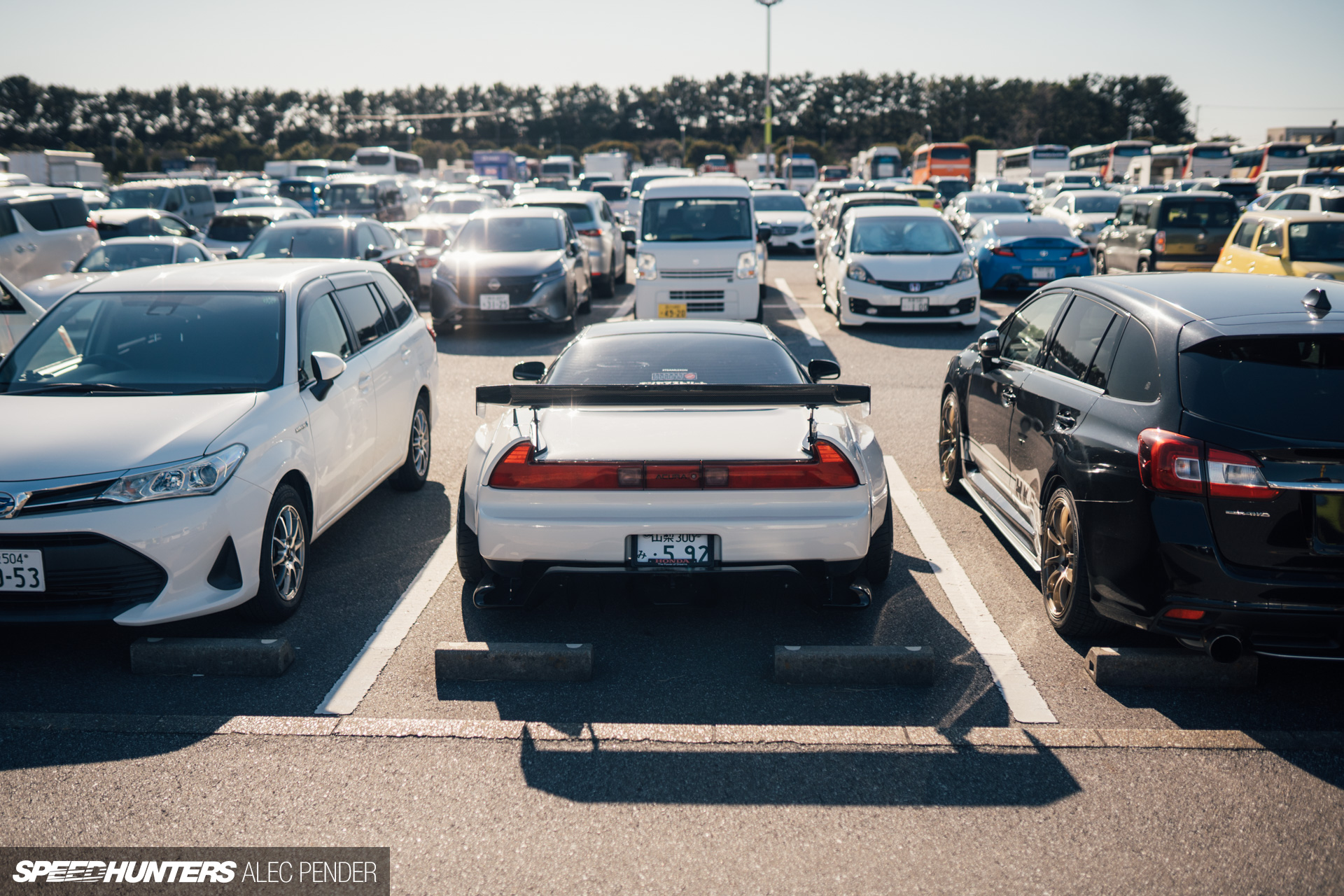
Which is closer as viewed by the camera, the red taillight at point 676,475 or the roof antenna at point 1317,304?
the roof antenna at point 1317,304

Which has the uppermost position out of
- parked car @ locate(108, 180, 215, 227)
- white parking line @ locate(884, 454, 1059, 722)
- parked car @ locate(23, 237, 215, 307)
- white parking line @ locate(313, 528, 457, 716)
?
parked car @ locate(108, 180, 215, 227)

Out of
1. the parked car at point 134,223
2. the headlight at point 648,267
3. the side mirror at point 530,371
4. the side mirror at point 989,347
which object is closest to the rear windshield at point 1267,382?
the side mirror at point 989,347

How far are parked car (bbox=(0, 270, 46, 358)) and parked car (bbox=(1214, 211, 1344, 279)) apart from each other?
41.8 feet

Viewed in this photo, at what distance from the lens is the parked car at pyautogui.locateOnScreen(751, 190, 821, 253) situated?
26.1m

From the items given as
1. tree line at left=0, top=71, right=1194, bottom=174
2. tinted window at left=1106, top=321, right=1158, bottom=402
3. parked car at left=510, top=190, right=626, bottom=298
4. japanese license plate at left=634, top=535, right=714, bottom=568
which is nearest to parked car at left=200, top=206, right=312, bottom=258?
parked car at left=510, top=190, right=626, bottom=298

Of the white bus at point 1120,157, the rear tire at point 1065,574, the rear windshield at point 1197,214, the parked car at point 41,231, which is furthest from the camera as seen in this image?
the white bus at point 1120,157

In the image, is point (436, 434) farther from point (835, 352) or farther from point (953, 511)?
point (835, 352)

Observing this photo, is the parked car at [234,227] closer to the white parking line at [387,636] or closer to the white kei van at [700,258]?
the white kei van at [700,258]

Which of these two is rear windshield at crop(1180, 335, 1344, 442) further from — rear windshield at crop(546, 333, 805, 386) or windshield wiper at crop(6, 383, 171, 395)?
windshield wiper at crop(6, 383, 171, 395)

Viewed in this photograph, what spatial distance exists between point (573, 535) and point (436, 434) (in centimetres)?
487

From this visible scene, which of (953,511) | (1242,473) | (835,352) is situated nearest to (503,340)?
(835,352)

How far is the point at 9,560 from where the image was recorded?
402 centimetres

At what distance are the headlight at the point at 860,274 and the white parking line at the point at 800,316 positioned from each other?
36.5 inches

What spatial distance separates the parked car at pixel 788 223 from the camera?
26.1 meters
